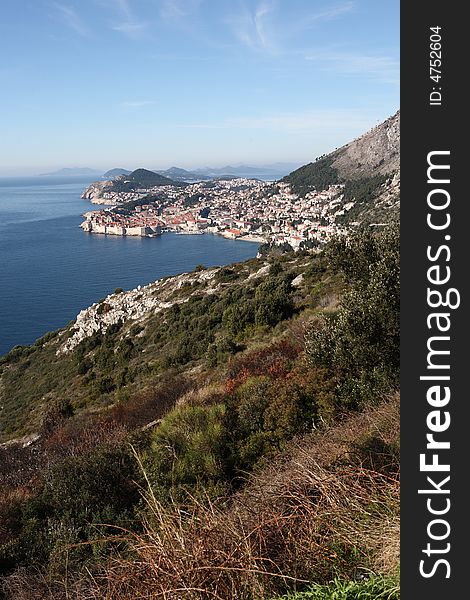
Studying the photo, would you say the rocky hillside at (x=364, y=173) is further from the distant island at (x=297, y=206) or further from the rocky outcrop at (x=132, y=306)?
the rocky outcrop at (x=132, y=306)

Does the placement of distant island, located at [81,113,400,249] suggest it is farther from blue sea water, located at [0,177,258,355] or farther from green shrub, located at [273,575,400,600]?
green shrub, located at [273,575,400,600]

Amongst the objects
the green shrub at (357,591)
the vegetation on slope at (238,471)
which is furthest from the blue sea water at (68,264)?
the green shrub at (357,591)

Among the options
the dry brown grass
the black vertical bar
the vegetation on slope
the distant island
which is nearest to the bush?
the vegetation on slope

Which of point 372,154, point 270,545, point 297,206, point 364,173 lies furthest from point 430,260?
point 372,154

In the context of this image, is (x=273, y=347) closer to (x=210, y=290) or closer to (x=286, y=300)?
(x=286, y=300)

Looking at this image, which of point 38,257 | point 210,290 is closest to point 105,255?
point 38,257

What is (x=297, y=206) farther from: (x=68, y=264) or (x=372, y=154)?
(x=68, y=264)
